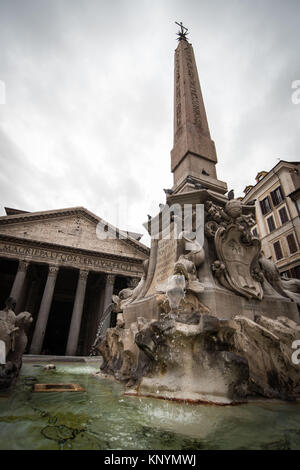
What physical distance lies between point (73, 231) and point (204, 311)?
18731 mm

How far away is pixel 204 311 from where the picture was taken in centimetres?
291

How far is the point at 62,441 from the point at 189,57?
897cm

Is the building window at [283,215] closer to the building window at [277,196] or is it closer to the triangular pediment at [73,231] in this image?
the building window at [277,196]

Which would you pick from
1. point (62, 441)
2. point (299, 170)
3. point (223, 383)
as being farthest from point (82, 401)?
point (299, 170)

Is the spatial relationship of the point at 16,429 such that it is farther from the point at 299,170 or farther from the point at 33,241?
the point at 299,170

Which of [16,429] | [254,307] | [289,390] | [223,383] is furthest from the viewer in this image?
[254,307]

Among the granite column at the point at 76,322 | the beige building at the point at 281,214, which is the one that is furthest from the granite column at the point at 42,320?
the beige building at the point at 281,214

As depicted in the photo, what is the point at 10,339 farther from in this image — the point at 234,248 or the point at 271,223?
the point at 271,223

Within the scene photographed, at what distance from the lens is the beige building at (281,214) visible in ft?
57.6

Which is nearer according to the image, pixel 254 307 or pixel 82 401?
pixel 82 401

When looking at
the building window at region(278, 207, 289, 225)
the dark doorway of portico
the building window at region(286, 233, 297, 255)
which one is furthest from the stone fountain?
the dark doorway of portico

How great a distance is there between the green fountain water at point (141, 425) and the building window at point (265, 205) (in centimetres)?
2113

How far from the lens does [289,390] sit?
254 centimetres

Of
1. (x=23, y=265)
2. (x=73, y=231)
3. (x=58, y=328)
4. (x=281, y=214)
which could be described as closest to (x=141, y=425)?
(x=23, y=265)
